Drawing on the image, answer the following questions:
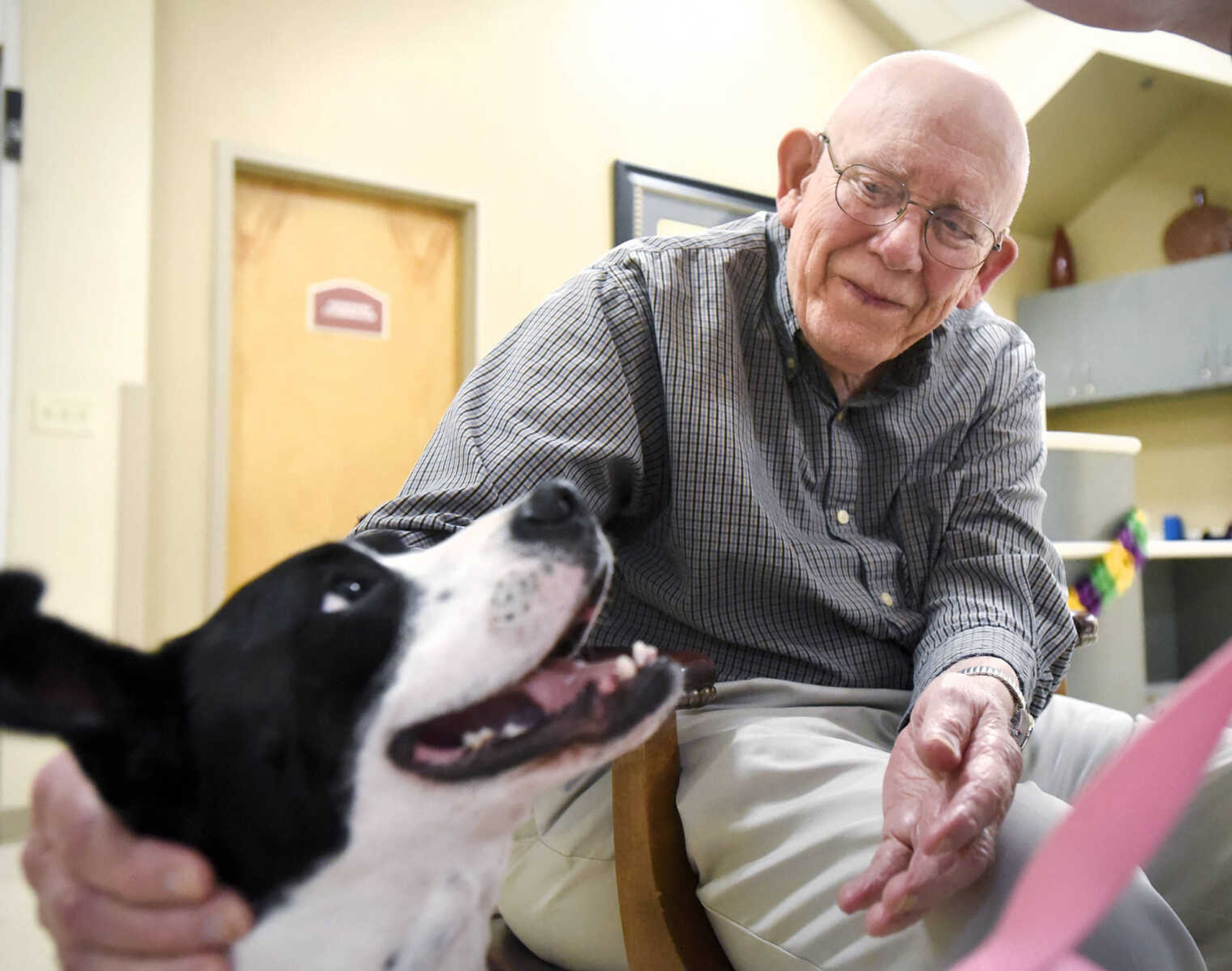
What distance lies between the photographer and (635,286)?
100cm

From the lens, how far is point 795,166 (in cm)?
114

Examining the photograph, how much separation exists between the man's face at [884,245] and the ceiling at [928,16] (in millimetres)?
3148

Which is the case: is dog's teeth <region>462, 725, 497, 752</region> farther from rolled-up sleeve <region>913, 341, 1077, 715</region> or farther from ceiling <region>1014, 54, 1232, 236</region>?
ceiling <region>1014, 54, 1232, 236</region>

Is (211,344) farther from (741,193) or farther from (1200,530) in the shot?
(1200,530)

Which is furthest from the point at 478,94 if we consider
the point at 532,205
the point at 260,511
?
the point at 260,511

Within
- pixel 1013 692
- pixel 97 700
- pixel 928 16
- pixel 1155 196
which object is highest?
pixel 928 16

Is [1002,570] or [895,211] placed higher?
[895,211]

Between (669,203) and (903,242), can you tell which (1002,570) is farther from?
(669,203)

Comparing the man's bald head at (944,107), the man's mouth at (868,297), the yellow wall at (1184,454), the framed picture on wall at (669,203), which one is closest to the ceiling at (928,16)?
the framed picture on wall at (669,203)

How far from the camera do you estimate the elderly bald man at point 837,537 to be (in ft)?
2.45

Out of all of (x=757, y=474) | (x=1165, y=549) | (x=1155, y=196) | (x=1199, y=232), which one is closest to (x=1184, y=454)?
(x=1199, y=232)

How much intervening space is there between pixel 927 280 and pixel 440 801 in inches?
30.6

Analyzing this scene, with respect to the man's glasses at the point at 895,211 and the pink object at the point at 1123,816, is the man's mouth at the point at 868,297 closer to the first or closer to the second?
the man's glasses at the point at 895,211

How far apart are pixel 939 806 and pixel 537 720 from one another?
0.36 metres
